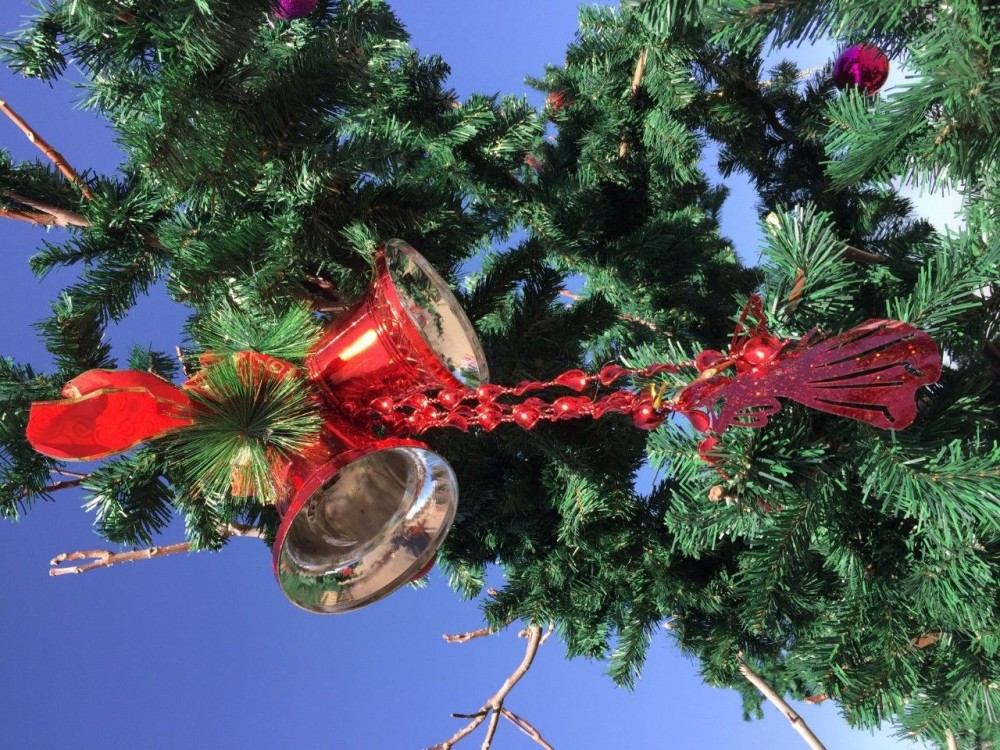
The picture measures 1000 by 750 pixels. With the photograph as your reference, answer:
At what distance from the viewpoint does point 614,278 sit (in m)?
1.24

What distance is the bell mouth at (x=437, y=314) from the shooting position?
2.20 feet

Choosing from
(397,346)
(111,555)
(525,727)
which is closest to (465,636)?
(525,727)

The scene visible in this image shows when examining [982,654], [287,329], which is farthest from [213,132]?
[982,654]

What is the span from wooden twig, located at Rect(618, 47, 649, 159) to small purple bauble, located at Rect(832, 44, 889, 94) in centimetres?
29

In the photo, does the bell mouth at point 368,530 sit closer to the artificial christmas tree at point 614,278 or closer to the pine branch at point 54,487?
the artificial christmas tree at point 614,278

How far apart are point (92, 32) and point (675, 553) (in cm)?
84

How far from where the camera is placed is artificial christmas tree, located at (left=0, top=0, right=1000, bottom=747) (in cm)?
59

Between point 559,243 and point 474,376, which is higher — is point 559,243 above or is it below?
above

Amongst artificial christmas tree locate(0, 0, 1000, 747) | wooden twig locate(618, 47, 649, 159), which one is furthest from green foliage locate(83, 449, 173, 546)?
wooden twig locate(618, 47, 649, 159)

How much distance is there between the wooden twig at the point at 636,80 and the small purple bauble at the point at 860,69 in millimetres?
290

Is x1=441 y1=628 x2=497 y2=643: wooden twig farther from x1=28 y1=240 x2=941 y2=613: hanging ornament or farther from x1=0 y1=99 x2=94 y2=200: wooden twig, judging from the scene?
x1=0 y1=99 x2=94 y2=200: wooden twig

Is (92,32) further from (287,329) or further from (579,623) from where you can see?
(579,623)

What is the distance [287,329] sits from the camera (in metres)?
0.63

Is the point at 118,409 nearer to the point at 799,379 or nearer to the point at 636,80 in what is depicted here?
the point at 799,379
